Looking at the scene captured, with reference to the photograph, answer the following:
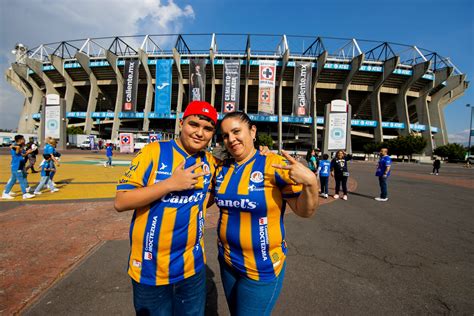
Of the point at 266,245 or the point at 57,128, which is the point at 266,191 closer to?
the point at 266,245

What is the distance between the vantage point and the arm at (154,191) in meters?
1.22

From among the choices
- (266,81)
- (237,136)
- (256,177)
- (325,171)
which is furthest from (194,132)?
(266,81)

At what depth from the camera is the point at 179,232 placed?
4.56ft

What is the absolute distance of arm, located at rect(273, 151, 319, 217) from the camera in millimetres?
1294

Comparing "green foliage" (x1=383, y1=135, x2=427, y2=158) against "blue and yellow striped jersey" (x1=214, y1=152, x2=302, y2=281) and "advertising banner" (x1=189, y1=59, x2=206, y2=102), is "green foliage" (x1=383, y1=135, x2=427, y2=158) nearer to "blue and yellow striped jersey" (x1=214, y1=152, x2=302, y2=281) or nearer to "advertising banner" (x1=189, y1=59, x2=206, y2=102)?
"advertising banner" (x1=189, y1=59, x2=206, y2=102)

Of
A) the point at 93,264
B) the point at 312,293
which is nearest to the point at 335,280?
the point at 312,293

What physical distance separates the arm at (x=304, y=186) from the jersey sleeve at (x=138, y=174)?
856 mm

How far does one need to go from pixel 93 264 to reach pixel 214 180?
265 cm

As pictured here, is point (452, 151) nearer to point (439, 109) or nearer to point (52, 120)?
point (439, 109)

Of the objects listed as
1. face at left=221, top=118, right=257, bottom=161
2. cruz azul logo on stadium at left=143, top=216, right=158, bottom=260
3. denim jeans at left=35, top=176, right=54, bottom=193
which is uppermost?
face at left=221, top=118, right=257, bottom=161

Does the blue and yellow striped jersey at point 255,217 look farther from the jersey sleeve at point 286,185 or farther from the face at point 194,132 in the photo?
the face at point 194,132

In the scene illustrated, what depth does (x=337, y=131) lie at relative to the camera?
12750mm

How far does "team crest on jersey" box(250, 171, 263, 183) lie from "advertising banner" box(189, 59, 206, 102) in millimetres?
40234

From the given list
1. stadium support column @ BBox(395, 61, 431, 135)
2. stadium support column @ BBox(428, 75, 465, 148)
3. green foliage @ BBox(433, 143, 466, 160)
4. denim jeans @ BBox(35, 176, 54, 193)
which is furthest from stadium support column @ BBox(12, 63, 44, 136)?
stadium support column @ BBox(428, 75, 465, 148)
